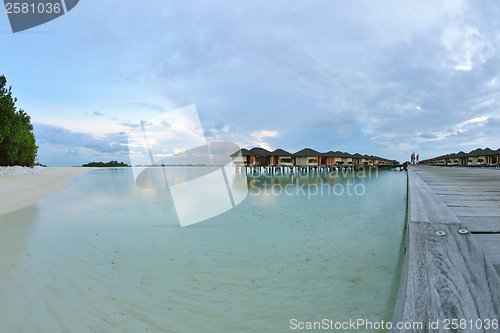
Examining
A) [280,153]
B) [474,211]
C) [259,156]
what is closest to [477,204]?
[474,211]

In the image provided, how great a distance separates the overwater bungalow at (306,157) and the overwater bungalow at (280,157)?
1.76 m

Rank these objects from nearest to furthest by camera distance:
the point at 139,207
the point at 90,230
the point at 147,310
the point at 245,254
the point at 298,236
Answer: the point at 147,310
the point at 245,254
the point at 298,236
the point at 90,230
the point at 139,207

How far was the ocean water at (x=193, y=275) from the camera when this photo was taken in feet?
6.99

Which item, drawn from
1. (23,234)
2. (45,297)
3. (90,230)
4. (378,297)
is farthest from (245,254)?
(23,234)

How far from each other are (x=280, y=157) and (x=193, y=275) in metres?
36.1

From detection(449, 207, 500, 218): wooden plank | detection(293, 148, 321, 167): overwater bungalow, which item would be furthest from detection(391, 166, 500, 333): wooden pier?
detection(293, 148, 321, 167): overwater bungalow

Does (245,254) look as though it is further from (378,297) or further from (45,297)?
(45,297)

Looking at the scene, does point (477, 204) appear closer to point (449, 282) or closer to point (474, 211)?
point (474, 211)

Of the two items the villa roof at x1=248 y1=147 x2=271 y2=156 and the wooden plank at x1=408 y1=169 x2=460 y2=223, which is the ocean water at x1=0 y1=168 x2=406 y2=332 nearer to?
the wooden plank at x1=408 y1=169 x2=460 y2=223

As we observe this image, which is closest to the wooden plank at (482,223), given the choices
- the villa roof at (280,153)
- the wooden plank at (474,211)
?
the wooden plank at (474,211)

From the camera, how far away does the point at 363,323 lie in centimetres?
206

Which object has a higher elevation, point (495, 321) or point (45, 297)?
point (495, 321)

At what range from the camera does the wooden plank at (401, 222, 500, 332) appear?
2.38 ft

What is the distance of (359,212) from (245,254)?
5.06 metres
